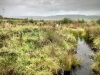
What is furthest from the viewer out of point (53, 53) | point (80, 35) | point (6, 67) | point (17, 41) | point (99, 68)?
point (80, 35)

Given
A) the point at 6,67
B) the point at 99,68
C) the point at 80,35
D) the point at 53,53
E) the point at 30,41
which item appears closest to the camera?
the point at 6,67

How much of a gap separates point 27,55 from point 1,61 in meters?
1.72

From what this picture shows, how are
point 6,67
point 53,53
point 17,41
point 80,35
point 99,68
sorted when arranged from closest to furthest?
point 6,67 < point 99,68 < point 53,53 < point 17,41 < point 80,35

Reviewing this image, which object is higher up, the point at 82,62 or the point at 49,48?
the point at 49,48

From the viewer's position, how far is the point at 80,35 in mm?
28953

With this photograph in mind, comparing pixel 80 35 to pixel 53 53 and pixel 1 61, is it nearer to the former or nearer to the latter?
pixel 53 53

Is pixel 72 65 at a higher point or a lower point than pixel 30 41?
lower

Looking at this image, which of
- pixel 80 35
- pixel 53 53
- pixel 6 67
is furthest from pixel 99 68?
pixel 80 35

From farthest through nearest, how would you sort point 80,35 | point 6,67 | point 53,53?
1. point 80,35
2. point 53,53
3. point 6,67

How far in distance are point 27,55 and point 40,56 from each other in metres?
0.82

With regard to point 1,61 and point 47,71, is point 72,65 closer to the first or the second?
point 47,71

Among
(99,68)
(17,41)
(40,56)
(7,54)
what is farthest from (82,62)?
(7,54)

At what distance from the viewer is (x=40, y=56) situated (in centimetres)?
1109

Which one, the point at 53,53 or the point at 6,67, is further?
the point at 53,53
